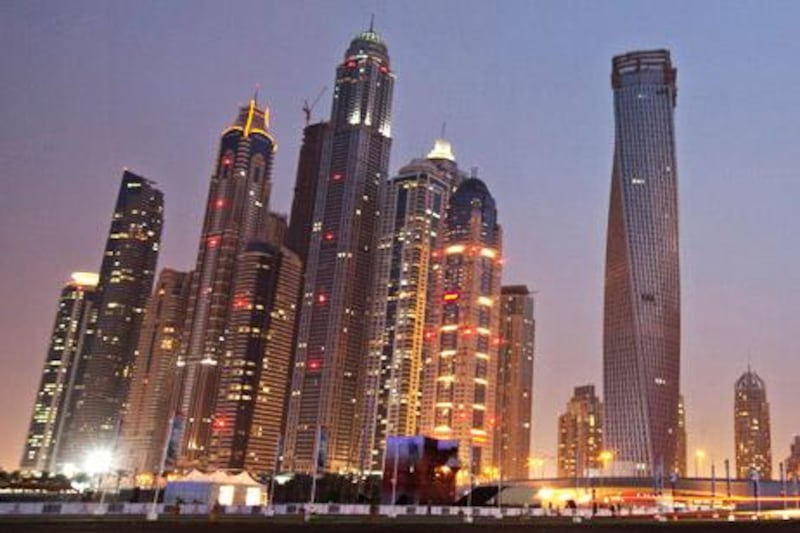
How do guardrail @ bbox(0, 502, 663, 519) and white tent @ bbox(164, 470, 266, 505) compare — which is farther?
white tent @ bbox(164, 470, 266, 505)

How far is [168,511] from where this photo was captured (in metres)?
84.0

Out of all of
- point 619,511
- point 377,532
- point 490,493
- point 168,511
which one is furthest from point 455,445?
point 377,532

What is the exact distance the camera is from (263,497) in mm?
114812

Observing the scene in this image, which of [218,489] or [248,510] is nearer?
[248,510]

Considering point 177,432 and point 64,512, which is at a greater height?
point 177,432

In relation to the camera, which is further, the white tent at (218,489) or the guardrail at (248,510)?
the white tent at (218,489)

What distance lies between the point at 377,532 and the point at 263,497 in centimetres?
6387

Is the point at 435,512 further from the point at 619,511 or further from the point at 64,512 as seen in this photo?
the point at 64,512

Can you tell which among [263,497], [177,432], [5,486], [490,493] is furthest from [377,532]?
[5,486]

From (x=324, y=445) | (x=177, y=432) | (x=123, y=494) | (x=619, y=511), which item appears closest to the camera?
(x=177, y=432)

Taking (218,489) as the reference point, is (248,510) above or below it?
below

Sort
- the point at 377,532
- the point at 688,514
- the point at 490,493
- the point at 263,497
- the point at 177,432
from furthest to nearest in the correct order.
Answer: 1. the point at 490,493
2. the point at 688,514
3. the point at 263,497
4. the point at 177,432
5. the point at 377,532

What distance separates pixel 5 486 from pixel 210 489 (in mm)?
79134

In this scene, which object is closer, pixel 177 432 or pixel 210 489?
pixel 177 432
